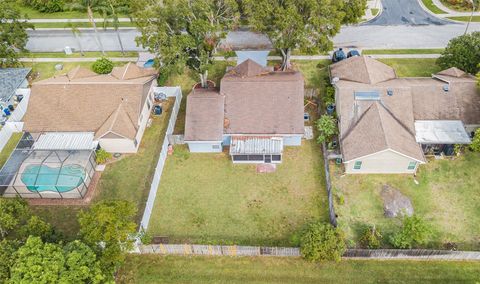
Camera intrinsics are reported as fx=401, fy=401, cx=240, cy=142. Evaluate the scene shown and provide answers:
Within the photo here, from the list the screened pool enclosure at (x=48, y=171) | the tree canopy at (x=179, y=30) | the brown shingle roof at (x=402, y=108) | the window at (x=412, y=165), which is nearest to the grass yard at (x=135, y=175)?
the screened pool enclosure at (x=48, y=171)

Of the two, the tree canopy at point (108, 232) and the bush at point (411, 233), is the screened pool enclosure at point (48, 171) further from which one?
the bush at point (411, 233)

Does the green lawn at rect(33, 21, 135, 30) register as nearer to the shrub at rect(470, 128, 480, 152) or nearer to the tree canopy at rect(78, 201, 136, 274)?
the tree canopy at rect(78, 201, 136, 274)

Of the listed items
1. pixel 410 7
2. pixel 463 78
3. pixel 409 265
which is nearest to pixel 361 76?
pixel 463 78

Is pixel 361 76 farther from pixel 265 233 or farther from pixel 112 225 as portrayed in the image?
pixel 112 225

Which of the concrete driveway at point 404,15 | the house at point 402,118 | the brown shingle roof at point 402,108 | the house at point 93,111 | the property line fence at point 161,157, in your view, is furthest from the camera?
the concrete driveway at point 404,15

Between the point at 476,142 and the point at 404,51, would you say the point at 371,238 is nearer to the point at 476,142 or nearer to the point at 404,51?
the point at 476,142

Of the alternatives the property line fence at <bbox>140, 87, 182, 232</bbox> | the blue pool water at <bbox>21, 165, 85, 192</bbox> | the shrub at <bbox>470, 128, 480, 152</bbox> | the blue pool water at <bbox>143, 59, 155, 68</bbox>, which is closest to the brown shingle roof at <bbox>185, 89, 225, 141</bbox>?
the property line fence at <bbox>140, 87, 182, 232</bbox>
